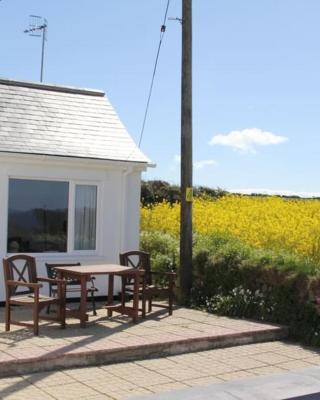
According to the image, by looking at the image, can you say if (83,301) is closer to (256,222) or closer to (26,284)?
(26,284)

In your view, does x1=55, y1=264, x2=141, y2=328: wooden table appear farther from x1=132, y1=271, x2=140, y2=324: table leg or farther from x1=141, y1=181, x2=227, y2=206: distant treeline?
x1=141, y1=181, x2=227, y2=206: distant treeline

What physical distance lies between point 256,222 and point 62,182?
4491 mm

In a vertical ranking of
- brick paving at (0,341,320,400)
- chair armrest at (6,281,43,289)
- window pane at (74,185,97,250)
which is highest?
window pane at (74,185,97,250)

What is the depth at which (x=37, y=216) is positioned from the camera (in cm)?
1040

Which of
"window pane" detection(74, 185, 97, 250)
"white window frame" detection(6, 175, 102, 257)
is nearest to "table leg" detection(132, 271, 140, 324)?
"white window frame" detection(6, 175, 102, 257)

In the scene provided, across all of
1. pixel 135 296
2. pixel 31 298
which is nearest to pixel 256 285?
pixel 135 296

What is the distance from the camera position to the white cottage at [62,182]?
1007 centimetres

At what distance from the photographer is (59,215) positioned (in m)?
10.6

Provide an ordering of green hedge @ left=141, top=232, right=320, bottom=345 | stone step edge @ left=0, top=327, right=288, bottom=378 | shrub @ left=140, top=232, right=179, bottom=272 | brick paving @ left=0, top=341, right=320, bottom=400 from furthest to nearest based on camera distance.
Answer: shrub @ left=140, top=232, right=179, bottom=272, green hedge @ left=141, top=232, right=320, bottom=345, stone step edge @ left=0, top=327, right=288, bottom=378, brick paving @ left=0, top=341, right=320, bottom=400

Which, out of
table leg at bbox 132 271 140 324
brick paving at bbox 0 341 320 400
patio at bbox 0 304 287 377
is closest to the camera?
brick paving at bbox 0 341 320 400

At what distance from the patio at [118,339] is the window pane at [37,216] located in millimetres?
1204

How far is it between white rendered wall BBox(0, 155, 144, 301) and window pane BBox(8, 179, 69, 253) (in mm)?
166

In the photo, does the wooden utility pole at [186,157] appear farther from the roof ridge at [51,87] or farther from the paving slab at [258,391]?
the paving slab at [258,391]

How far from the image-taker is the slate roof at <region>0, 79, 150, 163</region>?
406 inches
